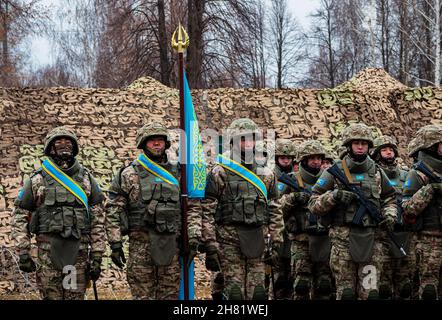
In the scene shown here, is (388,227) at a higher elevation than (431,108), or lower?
lower

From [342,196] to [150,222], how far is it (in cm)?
212

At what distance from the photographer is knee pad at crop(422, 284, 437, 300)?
8.41 metres

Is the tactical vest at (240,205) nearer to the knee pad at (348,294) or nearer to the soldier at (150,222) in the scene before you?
the soldier at (150,222)

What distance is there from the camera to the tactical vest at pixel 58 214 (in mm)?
7969

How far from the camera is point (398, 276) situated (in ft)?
33.2

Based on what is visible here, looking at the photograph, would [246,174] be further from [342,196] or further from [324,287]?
[324,287]

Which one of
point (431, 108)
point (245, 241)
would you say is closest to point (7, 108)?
point (245, 241)

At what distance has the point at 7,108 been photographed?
14320 mm

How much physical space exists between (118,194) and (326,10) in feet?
105

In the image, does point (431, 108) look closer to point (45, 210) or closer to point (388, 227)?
point (388, 227)

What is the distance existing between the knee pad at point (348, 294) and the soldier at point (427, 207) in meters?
0.80

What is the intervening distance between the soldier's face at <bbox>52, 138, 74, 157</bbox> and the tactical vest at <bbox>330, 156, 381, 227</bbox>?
3.02m
